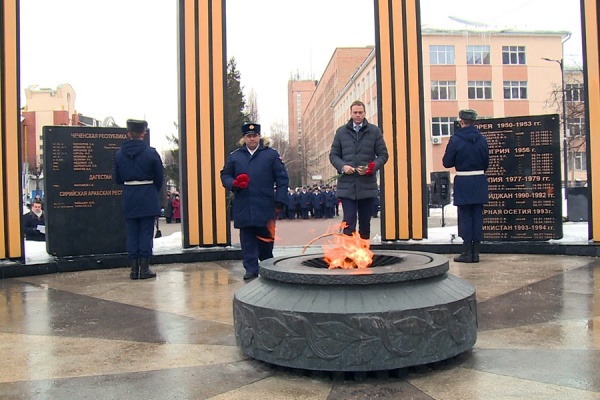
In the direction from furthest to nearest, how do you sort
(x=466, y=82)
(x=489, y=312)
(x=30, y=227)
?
(x=466, y=82) → (x=30, y=227) → (x=489, y=312)

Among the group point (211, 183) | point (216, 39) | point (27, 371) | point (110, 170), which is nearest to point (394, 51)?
point (216, 39)

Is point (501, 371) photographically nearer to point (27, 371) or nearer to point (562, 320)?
point (562, 320)

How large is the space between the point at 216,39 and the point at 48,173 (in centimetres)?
325

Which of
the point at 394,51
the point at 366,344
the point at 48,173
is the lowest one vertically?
the point at 366,344

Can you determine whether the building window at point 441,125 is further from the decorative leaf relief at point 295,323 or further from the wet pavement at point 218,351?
the decorative leaf relief at point 295,323

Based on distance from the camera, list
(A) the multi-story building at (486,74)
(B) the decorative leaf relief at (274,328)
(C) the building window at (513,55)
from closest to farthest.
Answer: (B) the decorative leaf relief at (274,328) < (A) the multi-story building at (486,74) < (C) the building window at (513,55)

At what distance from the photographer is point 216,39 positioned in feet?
29.6

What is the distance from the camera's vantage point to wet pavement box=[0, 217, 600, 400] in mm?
3090

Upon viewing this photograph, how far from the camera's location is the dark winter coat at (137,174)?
22.9ft

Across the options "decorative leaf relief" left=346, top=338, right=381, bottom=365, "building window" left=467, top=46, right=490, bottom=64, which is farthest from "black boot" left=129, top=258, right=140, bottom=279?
"building window" left=467, top=46, right=490, bottom=64

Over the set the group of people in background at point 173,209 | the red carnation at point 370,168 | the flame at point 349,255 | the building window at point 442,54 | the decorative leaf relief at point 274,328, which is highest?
the building window at point 442,54

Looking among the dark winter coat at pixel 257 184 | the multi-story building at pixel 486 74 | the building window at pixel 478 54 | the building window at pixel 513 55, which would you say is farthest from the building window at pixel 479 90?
the dark winter coat at pixel 257 184

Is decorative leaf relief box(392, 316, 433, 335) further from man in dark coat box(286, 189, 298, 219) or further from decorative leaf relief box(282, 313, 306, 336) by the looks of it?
man in dark coat box(286, 189, 298, 219)

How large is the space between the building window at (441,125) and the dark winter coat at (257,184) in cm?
4116
